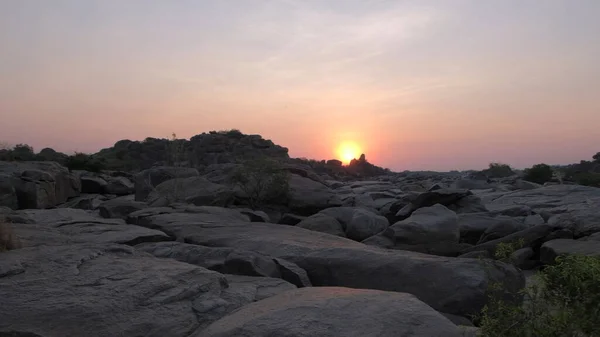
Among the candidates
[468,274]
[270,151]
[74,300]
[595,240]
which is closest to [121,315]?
[74,300]

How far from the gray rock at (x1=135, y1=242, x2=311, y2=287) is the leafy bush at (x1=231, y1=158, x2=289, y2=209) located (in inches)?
381

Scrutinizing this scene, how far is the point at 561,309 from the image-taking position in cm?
323

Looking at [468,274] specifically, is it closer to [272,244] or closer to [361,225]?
[272,244]

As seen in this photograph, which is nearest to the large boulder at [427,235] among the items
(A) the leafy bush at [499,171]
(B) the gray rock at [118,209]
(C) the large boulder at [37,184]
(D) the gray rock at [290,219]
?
(D) the gray rock at [290,219]

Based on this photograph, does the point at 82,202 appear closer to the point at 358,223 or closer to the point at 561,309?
the point at 358,223

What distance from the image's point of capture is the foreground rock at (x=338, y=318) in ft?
13.8

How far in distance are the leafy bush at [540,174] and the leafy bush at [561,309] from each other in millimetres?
38456

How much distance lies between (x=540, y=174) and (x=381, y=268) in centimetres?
3629

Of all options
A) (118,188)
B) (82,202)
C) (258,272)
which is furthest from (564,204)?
(118,188)

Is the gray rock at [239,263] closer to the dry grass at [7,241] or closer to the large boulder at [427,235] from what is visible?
the dry grass at [7,241]

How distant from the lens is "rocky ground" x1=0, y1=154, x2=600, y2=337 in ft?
14.8

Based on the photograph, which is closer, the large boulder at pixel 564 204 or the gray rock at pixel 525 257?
the gray rock at pixel 525 257

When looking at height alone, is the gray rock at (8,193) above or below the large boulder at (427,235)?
above

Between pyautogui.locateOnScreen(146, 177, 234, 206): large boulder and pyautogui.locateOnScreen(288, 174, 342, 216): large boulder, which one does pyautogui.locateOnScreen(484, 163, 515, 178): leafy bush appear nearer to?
pyautogui.locateOnScreen(288, 174, 342, 216): large boulder
